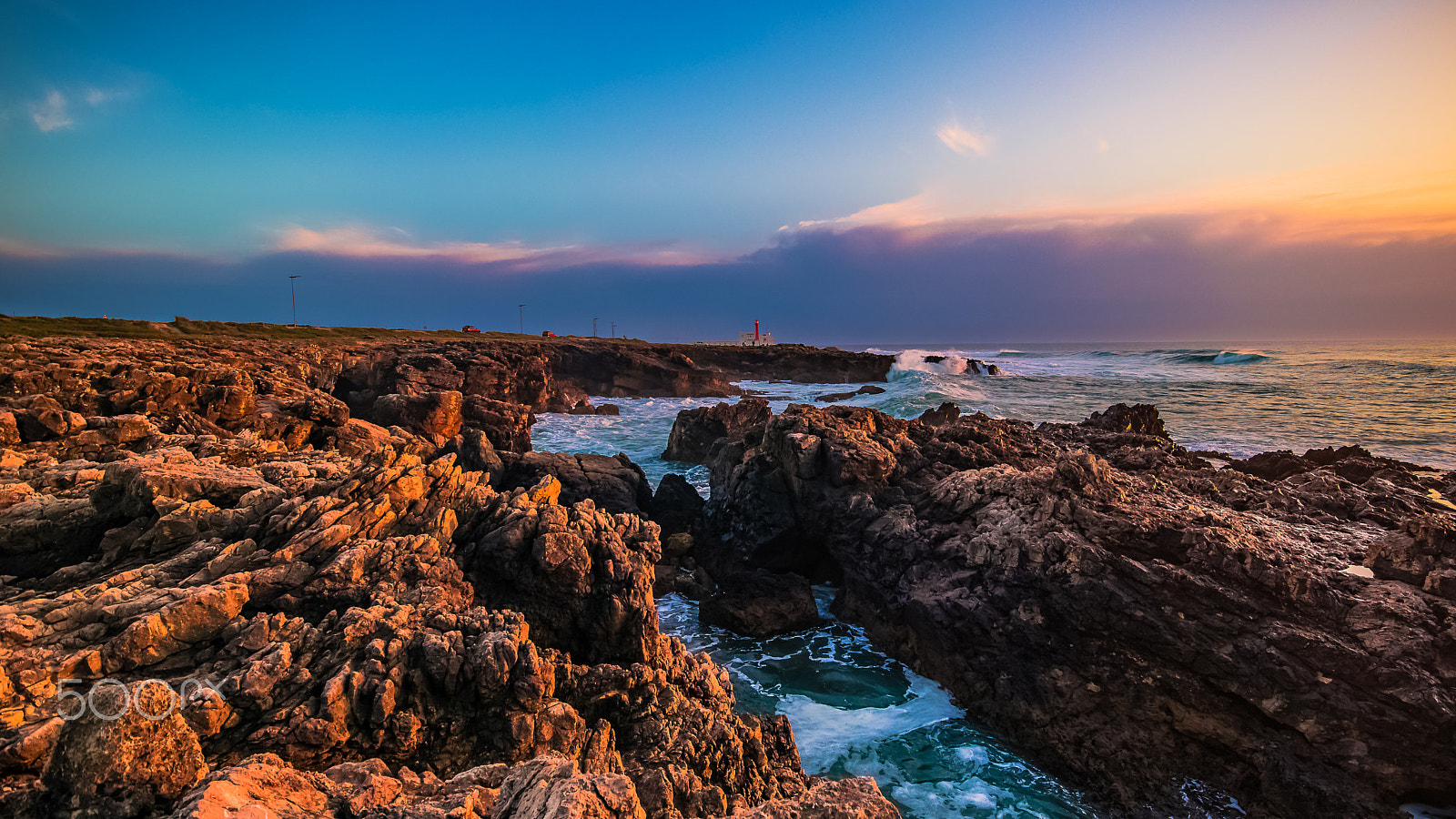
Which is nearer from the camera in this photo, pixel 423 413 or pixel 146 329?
pixel 423 413

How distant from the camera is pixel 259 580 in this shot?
582 centimetres

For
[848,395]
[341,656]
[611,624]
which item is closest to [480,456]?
[611,624]

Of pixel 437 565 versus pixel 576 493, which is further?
pixel 576 493

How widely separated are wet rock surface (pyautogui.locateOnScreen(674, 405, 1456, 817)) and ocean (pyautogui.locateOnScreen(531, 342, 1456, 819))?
603 millimetres

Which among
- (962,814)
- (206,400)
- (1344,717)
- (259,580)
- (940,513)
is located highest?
(206,400)

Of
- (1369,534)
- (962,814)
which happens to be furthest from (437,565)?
(1369,534)

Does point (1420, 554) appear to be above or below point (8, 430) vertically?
below

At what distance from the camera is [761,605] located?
12336 millimetres

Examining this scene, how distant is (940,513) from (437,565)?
9.36 meters

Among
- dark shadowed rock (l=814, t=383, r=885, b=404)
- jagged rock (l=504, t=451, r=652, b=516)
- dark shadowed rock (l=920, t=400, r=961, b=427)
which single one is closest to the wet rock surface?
jagged rock (l=504, t=451, r=652, b=516)

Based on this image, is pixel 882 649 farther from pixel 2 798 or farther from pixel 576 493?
pixel 2 798

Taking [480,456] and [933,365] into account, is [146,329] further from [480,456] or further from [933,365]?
[933,365]

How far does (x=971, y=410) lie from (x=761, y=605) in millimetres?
31985

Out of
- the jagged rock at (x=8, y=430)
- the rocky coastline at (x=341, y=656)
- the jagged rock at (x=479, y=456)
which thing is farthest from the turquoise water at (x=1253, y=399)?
the jagged rock at (x=8, y=430)
